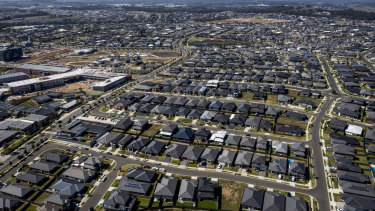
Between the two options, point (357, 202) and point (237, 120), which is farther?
point (237, 120)

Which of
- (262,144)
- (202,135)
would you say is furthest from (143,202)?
(262,144)

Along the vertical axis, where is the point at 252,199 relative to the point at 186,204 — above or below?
above

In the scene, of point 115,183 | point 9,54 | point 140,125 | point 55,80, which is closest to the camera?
point 115,183

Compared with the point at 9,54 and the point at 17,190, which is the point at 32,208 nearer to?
the point at 17,190

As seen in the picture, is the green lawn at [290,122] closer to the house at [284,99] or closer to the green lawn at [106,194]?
the house at [284,99]

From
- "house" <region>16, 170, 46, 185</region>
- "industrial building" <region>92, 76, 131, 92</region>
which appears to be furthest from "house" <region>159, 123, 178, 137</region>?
"industrial building" <region>92, 76, 131, 92</region>

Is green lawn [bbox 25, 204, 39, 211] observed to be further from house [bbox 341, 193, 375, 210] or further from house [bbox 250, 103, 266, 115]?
house [bbox 250, 103, 266, 115]

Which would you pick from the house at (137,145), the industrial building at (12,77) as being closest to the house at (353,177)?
the house at (137,145)
